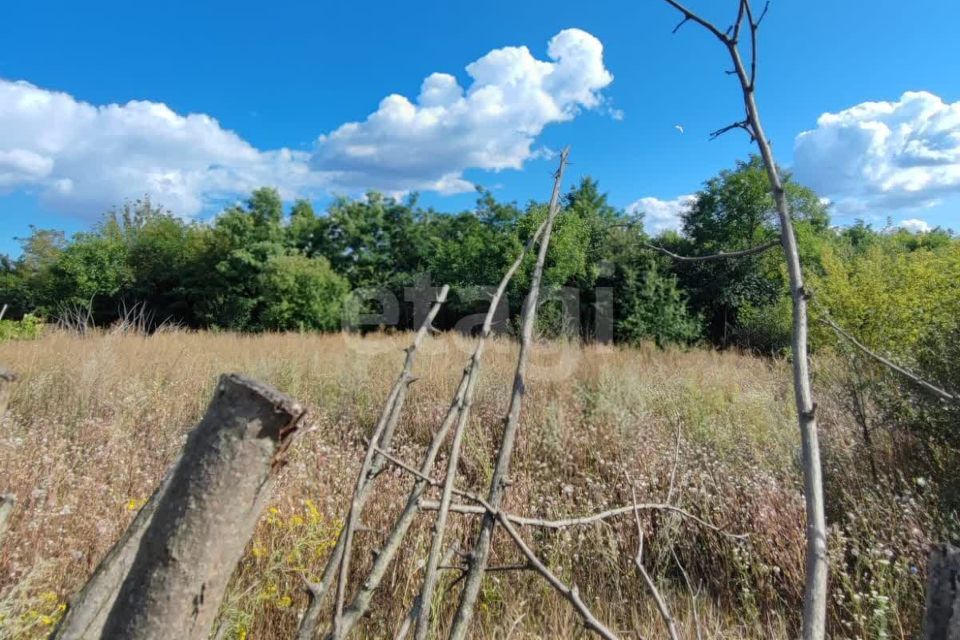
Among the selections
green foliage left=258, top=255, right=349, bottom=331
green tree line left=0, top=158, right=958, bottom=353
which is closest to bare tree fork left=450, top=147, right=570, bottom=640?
green tree line left=0, top=158, right=958, bottom=353

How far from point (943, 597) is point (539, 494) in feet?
8.04

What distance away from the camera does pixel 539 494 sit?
281cm

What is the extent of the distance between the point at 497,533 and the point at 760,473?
1.45 metres

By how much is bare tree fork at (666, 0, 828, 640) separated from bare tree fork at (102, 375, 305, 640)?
0.47 meters

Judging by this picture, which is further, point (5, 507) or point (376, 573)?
point (5, 507)

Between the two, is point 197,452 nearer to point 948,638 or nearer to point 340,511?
point 948,638

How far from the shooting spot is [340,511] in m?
2.32

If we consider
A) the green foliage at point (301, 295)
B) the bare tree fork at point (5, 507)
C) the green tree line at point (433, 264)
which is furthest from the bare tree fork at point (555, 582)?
the green foliage at point (301, 295)

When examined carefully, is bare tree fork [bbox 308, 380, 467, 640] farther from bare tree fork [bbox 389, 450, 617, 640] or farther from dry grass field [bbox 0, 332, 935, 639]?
dry grass field [bbox 0, 332, 935, 639]

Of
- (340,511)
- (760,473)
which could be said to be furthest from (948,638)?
(760,473)

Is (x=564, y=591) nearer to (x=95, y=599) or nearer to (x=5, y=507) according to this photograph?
(x=95, y=599)

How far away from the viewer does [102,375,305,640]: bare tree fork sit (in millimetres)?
446

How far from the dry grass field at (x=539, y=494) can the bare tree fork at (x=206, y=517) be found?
35 centimetres

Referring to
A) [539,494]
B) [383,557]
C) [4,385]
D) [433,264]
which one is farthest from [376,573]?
[433,264]
